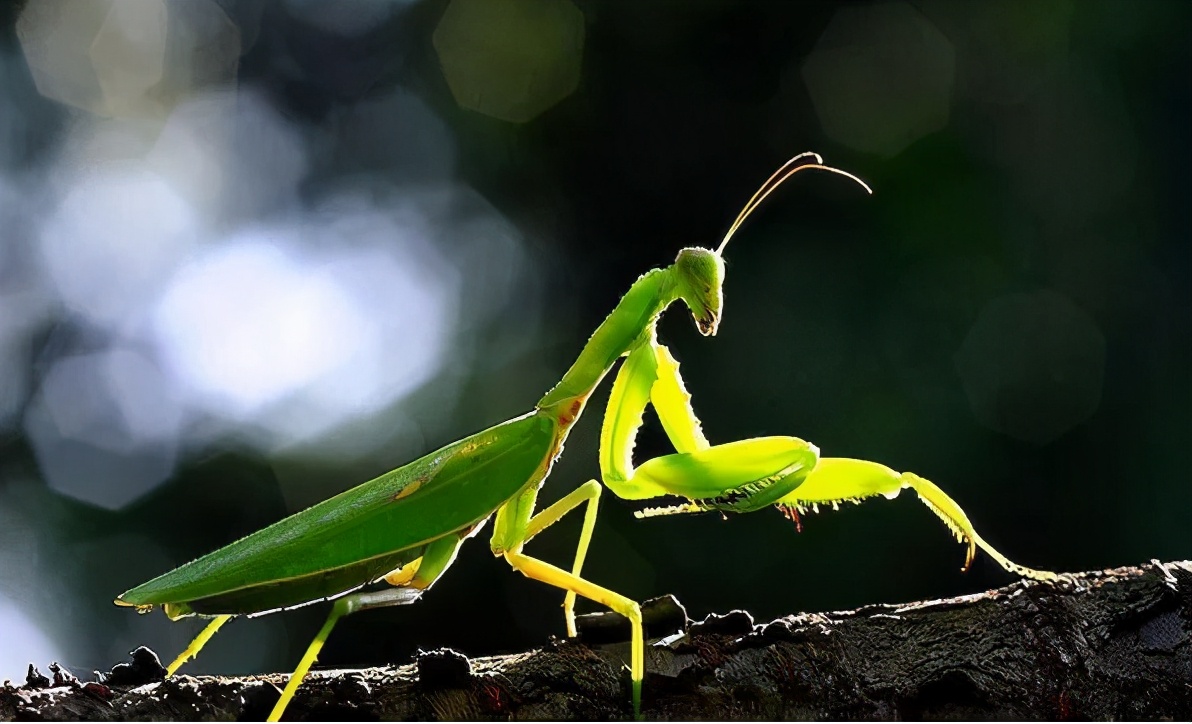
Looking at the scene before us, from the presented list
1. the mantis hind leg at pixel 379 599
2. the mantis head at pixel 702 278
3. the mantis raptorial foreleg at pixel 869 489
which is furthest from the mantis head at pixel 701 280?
the mantis hind leg at pixel 379 599

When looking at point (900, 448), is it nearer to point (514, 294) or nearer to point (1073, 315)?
point (1073, 315)

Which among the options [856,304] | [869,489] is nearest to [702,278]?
[869,489]

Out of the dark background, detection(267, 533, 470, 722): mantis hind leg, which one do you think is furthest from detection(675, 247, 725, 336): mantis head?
the dark background

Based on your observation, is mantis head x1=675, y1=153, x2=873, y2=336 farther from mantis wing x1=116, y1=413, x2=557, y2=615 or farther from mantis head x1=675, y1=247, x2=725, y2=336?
mantis wing x1=116, y1=413, x2=557, y2=615

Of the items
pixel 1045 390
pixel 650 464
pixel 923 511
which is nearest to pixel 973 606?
pixel 650 464

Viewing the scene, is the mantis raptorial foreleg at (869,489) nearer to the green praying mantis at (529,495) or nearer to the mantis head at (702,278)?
the green praying mantis at (529,495)

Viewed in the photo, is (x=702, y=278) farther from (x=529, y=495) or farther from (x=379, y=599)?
(x=379, y=599)

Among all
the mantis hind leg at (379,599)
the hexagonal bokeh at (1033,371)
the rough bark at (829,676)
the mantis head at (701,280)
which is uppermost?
the mantis head at (701,280)
